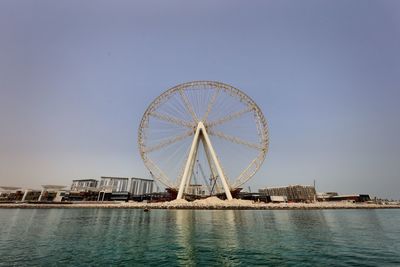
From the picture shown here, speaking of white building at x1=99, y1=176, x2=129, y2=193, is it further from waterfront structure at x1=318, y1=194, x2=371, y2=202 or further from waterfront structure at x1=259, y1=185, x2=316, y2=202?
waterfront structure at x1=318, y1=194, x2=371, y2=202

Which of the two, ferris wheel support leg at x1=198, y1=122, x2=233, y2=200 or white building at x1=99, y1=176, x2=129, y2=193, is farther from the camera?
white building at x1=99, y1=176, x2=129, y2=193

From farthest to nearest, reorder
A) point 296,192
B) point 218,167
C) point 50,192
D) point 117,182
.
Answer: point 117,182
point 296,192
point 50,192
point 218,167

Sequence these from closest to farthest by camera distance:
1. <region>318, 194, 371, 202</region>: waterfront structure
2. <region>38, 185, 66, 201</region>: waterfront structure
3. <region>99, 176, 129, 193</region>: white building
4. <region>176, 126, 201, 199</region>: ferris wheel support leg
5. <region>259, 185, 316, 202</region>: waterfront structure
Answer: <region>176, 126, 201, 199</region>: ferris wheel support leg, <region>38, 185, 66, 201</region>: waterfront structure, <region>318, 194, 371, 202</region>: waterfront structure, <region>259, 185, 316, 202</region>: waterfront structure, <region>99, 176, 129, 193</region>: white building

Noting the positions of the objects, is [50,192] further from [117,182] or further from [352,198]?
[352,198]

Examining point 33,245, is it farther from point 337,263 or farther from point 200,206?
point 200,206

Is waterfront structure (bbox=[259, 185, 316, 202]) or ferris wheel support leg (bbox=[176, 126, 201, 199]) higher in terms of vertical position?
waterfront structure (bbox=[259, 185, 316, 202])

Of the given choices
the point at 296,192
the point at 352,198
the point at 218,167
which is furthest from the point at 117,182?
the point at 352,198

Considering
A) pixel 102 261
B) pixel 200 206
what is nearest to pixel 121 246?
pixel 102 261

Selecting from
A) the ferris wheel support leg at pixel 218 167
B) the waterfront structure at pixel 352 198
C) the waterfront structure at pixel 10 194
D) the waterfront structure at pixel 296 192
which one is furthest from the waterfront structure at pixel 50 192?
the waterfront structure at pixel 352 198

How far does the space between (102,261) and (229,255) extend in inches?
302

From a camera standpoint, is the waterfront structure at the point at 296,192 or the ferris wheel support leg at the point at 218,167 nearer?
the ferris wheel support leg at the point at 218,167

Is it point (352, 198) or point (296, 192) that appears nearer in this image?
point (352, 198)

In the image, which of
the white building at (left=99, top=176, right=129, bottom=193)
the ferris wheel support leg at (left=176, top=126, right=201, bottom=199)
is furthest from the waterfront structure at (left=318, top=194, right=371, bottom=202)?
the white building at (left=99, top=176, right=129, bottom=193)

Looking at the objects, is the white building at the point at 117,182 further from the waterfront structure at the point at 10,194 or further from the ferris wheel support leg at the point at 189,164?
the ferris wheel support leg at the point at 189,164
